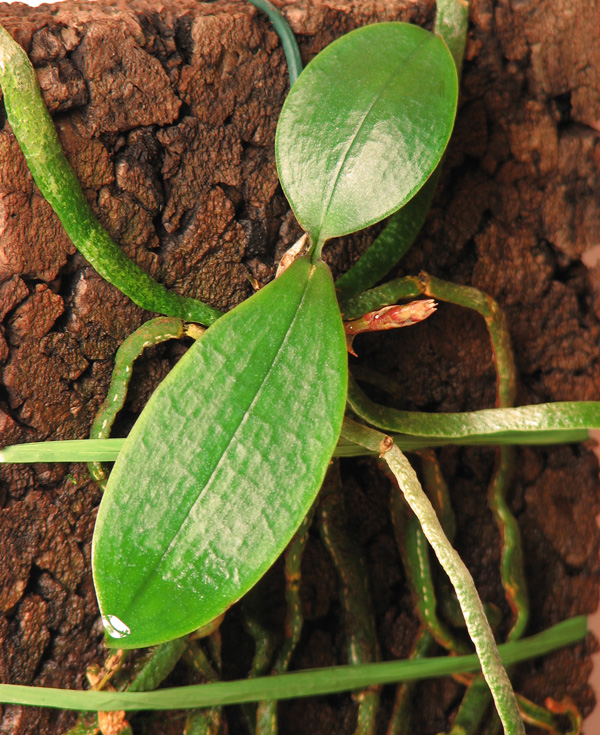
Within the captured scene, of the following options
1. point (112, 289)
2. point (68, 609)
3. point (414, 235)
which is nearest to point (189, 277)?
point (112, 289)

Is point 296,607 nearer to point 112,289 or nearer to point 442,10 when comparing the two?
point 112,289

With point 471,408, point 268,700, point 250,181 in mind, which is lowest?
point 268,700

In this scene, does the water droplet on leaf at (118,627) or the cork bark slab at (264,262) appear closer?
the water droplet on leaf at (118,627)

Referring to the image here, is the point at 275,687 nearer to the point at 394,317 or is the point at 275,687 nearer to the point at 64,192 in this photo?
the point at 394,317

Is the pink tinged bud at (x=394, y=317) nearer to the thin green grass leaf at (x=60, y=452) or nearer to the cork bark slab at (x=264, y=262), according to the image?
the cork bark slab at (x=264, y=262)

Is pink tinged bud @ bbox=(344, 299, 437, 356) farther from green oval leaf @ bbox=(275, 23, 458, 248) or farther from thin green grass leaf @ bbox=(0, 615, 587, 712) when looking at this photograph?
thin green grass leaf @ bbox=(0, 615, 587, 712)

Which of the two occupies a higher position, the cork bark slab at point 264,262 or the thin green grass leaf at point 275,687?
the cork bark slab at point 264,262

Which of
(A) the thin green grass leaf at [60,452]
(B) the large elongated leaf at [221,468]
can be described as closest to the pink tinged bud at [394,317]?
(B) the large elongated leaf at [221,468]

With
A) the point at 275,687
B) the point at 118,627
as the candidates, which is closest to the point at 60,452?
the point at 118,627
